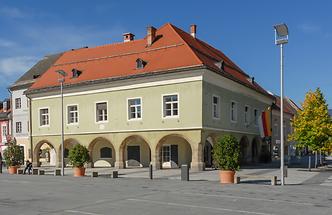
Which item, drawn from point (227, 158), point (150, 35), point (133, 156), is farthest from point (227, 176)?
point (150, 35)

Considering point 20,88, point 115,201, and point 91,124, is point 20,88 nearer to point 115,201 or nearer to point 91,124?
point 91,124

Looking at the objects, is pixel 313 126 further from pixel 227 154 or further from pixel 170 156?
pixel 227 154

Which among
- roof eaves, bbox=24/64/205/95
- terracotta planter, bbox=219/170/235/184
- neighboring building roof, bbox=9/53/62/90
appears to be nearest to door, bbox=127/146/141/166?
roof eaves, bbox=24/64/205/95

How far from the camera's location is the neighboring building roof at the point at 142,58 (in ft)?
113

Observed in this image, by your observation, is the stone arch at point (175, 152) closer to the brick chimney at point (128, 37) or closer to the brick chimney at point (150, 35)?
the brick chimney at point (150, 35)

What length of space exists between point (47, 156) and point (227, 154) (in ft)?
108

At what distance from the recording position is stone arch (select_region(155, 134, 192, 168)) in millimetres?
36156

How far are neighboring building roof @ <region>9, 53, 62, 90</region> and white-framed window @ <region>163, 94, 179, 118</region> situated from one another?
76.8 ft

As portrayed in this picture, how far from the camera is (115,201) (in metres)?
15.0

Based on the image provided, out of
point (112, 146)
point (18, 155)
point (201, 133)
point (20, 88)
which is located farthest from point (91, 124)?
point (20, 88)

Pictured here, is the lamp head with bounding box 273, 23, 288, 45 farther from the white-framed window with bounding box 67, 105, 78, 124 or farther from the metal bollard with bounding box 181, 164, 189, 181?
the white-framed window with bounding box 67, 105, 78, 124

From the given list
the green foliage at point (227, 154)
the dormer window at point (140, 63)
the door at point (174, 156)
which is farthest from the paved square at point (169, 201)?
the dormer window at point (140, 63)

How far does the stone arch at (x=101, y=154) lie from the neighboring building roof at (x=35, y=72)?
1586 centimetres

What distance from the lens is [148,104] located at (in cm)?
3506
